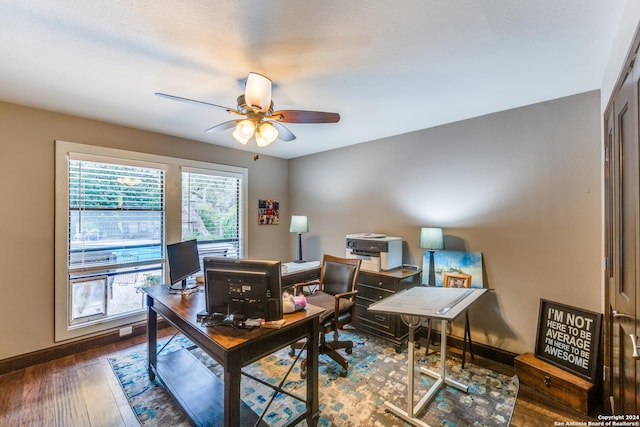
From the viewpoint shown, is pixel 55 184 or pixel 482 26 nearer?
pixel 482 26

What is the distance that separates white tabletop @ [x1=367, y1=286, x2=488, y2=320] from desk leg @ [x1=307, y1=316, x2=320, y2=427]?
1.45ft

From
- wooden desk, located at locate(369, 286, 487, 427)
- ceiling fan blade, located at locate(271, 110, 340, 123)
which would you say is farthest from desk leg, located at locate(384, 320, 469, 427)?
ceiling fan blade, located at locate(271, 110, 340, 123)

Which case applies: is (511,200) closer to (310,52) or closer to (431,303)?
(431,303)

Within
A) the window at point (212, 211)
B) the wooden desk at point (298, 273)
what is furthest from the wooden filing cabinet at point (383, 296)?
the window at point (212, 211)

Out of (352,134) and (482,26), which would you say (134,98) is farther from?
(482,26)

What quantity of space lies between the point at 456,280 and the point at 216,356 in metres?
2.53

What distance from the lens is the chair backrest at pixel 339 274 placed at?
10.3 ft

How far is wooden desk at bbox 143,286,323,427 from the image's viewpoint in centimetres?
151

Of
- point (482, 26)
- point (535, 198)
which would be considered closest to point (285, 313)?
point (482, 26)

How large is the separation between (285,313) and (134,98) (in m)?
2.40

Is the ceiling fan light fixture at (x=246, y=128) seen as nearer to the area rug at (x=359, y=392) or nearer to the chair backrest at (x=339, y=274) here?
the chair backrest at (x=339, y=274)

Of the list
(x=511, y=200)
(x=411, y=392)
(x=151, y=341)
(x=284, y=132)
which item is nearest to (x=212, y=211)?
(x=151, y=341)

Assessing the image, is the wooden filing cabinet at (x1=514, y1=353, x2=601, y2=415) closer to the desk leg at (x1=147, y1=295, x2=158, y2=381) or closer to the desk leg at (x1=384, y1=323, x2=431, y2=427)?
the desk leg at (x1=384, y1=323, x2=431, y2=427)

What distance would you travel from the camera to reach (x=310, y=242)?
4805 millimetres
